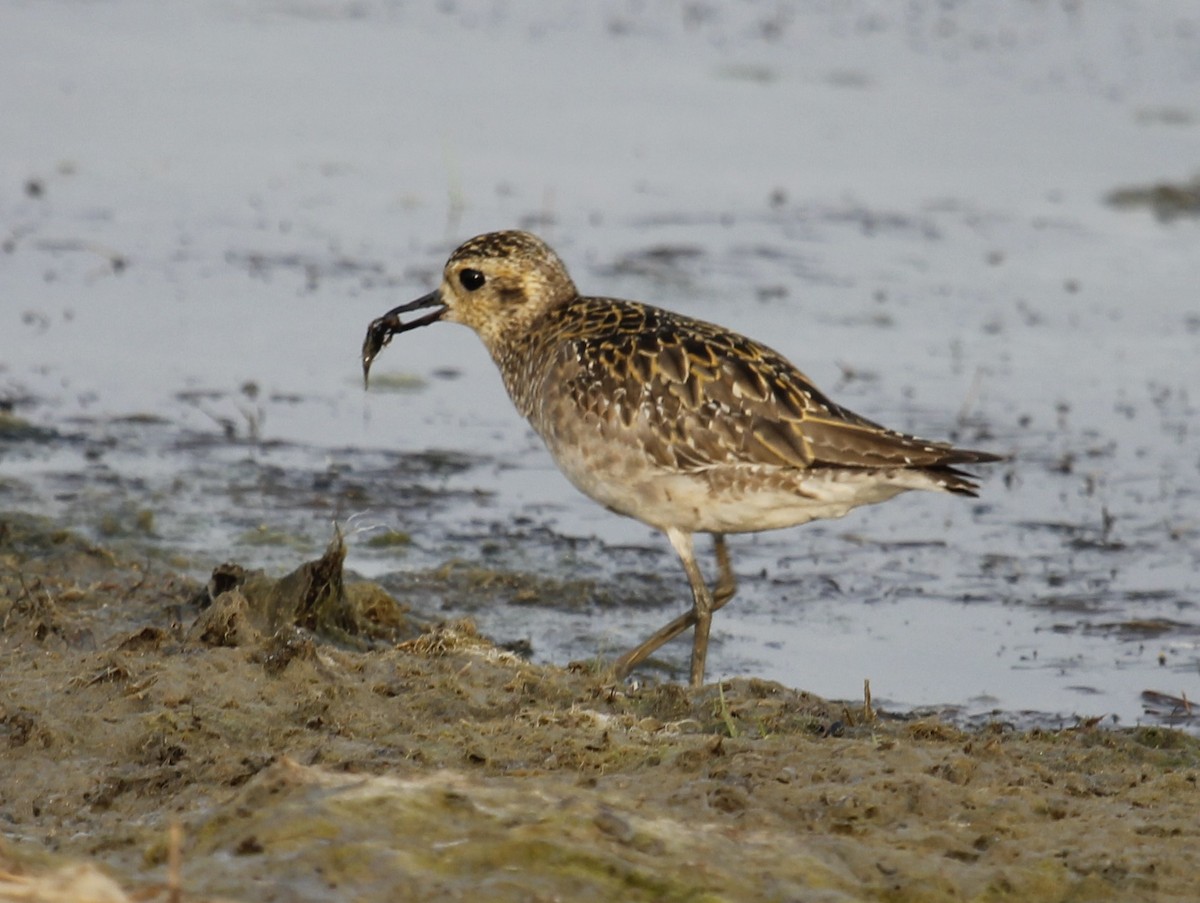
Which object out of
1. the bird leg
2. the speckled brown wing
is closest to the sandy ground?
the bird leg

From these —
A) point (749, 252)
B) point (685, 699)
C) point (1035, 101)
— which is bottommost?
point (685, 699)

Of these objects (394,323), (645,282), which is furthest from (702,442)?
(645,282)

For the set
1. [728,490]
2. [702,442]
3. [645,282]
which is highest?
[645,282]

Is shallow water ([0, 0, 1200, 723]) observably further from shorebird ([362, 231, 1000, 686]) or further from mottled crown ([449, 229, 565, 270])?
mottled crown ([449, 229, 565, 270])

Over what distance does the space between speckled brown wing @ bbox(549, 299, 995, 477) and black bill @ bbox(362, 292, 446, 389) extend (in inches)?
42.0

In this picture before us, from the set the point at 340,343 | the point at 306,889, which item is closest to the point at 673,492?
the point at 306,889

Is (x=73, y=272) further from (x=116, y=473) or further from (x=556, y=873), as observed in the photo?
(x=556, y=873)

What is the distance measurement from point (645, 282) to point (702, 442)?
5304 mm

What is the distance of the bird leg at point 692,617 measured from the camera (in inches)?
284

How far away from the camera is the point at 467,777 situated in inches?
184

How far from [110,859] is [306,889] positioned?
0.58 metres

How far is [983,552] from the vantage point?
8820 millimetres

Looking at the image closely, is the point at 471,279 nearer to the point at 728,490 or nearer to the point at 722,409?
→ the point at 722,409

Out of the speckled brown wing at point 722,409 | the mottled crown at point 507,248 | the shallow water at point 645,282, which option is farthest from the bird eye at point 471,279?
the shallow water at point 645,282
